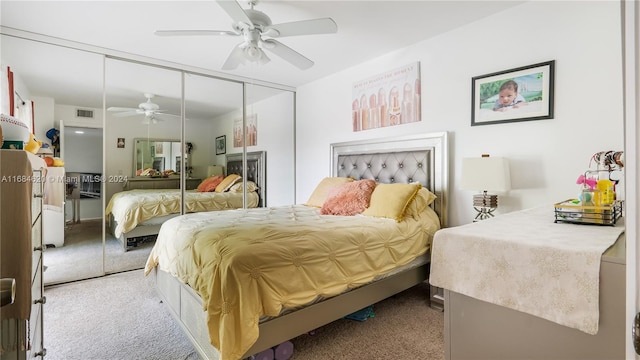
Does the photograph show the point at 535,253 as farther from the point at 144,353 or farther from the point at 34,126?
the point at 34,126

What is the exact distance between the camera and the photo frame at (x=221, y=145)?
3.88 meters

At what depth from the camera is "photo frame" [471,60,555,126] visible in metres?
2.15

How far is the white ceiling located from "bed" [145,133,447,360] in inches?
41.4

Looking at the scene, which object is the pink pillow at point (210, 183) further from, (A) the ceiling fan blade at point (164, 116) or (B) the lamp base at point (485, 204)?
(B) the lamp base at point (485, 204)

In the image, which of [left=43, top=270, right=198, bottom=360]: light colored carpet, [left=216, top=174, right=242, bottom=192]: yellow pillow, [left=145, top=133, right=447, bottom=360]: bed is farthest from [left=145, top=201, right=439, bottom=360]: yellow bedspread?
[left=216, top=174, right=242, bottom=192]: yellow pillow

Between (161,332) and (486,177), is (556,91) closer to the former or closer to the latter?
(486,177)

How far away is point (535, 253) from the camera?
84 cm

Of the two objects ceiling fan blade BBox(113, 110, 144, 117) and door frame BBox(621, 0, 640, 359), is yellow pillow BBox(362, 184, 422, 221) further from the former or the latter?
ceiling fan blade BBox(113, 110, 144, 117)

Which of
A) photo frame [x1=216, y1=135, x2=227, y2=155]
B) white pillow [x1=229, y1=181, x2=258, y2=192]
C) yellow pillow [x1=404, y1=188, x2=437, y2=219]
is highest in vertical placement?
photo frame [x1=216, y1=135, x2=227, y2=155]

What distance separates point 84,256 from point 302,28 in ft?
10.3

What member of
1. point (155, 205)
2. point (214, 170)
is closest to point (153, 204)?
point (155, 205)

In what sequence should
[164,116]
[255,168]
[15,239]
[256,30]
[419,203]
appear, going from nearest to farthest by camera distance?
[15,239]
[256,30]
[419,203]
[164,116]
[255,168]

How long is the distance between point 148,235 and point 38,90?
1741mm

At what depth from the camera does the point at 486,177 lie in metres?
2.20
